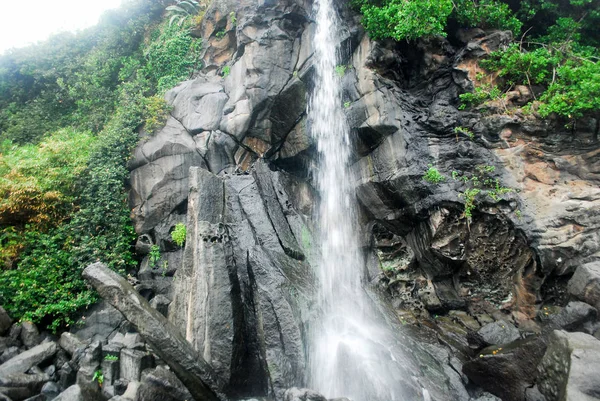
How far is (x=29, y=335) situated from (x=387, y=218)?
1039cm

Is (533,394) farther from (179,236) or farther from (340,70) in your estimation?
(340,70)

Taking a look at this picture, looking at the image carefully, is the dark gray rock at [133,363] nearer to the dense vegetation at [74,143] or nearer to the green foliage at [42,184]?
the dense vegetation at [74,143]

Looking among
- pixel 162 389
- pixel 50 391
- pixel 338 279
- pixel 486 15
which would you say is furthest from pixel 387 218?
pixel 50 391

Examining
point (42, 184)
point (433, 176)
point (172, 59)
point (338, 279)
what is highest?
point (172, 59)

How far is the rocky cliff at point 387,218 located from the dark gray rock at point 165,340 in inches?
14.2

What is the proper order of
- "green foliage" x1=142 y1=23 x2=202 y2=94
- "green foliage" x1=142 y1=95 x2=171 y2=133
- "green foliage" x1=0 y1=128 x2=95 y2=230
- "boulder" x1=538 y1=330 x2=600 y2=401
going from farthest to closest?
"green foliage" x1=142 y1=23 x2=202 y2=94
"green foliage" x1=142 y1=95 x2=171 y2=133
"green foliage" x1=0 y1=128 x2=95 y2=230
"boulder" x1=538 y1=330 x2=600 y2=401

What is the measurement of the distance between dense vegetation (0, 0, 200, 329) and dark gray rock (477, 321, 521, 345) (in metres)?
9.94

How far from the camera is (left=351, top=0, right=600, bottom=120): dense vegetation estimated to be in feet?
28.1

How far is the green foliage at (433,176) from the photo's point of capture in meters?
9.34

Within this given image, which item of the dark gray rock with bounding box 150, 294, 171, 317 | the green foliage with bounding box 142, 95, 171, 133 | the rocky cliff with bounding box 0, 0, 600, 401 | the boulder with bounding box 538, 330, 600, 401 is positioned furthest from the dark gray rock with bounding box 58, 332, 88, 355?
the boulder with bounding box 538, 330, 600, 401

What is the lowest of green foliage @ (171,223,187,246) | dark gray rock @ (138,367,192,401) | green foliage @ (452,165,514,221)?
dark gray rock @ (138,367,192,401)

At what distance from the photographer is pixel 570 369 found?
4.78 metres

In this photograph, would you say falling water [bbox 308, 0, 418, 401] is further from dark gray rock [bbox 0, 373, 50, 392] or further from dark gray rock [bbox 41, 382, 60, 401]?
dark gray rock [bbox 0, 373, 50, 392]

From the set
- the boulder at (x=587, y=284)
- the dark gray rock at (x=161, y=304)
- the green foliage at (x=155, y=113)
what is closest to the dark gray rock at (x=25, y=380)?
the dark gray rock at (x=161, y=304)
